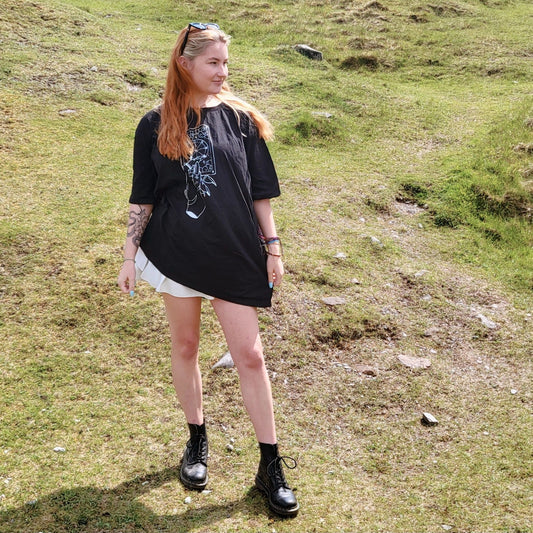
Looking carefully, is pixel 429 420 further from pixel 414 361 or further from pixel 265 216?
pixel 265 216

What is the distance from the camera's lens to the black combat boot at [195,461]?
3.40 meters

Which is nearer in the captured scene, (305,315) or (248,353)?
(248,353)

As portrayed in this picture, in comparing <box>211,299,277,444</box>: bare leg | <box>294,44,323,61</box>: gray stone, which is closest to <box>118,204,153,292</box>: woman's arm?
<box>211,299,277,444</box>: bare leg

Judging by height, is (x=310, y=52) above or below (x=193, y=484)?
above

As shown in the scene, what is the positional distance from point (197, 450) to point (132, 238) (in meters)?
1.22

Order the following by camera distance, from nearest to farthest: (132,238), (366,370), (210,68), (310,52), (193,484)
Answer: (210,68) < (132,238) < (193,484) < (366,370) < (310,52)

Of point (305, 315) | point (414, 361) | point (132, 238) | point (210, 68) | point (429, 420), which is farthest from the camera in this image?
point (305, 315)

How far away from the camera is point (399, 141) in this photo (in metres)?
8.31

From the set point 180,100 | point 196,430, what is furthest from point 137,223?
point 196,430

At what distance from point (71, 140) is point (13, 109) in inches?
35.1

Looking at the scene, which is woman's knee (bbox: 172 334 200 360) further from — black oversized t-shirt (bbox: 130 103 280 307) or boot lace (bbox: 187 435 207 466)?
boot lace (bbox: 187 435 207 466)

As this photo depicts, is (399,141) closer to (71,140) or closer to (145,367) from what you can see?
(71,140)

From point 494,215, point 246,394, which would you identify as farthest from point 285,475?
point 494,215

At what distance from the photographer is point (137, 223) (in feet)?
10.5
